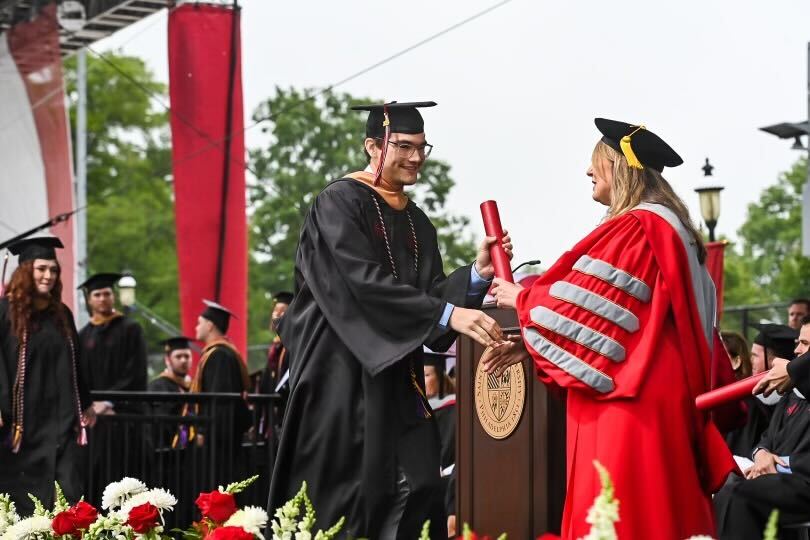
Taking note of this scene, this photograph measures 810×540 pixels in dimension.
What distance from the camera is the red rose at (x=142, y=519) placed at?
12.1 feet

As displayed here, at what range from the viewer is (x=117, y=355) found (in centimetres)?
1165

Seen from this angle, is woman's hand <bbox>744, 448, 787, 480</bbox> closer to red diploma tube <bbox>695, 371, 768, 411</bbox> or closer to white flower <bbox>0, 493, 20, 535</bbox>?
red diploma tube <bbox>695, 371, 768, 411</bbox>

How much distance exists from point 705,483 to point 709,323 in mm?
534

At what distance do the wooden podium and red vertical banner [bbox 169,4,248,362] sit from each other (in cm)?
1124

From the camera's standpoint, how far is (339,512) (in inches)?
196

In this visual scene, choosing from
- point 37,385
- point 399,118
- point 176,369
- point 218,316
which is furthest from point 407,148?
point 176,369

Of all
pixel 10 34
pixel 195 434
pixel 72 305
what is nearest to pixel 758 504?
pixel 195 434

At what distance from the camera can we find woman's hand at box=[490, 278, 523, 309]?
4.93 metres

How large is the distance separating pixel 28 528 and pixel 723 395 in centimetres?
217

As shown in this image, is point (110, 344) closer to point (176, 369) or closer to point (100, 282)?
point (100, 282)

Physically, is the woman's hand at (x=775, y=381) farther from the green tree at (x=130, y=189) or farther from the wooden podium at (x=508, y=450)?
the green tree at (x=130, y=189)

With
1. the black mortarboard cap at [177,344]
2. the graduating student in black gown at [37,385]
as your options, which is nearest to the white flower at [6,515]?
the graduating student in black gown at [37,385]

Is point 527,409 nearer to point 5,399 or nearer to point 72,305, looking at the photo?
point 5,399

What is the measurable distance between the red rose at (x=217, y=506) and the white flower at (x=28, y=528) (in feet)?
1.58
